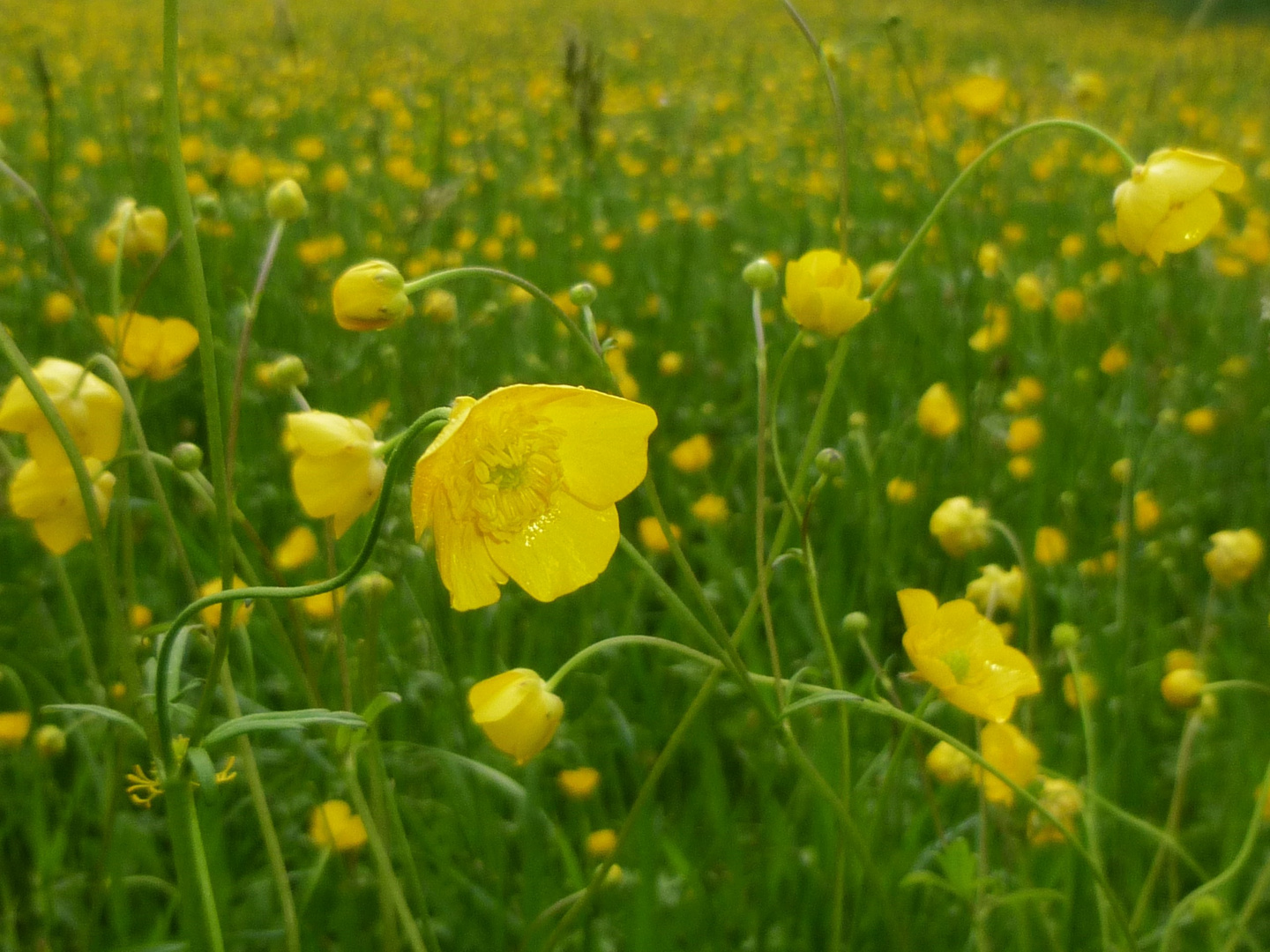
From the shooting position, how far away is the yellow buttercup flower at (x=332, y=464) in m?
0.68

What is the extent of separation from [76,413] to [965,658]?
0.68m

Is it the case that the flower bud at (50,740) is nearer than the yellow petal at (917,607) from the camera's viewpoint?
No

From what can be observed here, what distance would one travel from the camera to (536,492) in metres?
0.77

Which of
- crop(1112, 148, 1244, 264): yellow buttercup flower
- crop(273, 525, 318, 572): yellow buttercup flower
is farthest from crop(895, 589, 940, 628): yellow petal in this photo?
crop(273, 525, 318, 572): yellow buttercup flower

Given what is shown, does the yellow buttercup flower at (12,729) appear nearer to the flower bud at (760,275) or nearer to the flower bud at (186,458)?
the flower bud at (186,458)

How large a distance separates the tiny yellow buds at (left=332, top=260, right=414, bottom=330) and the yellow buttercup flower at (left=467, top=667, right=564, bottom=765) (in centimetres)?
25

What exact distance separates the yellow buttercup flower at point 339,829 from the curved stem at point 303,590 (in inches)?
15.1

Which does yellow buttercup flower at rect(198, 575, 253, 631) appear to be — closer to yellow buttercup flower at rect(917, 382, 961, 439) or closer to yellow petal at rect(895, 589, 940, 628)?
yellow petal at rect(895, 589, 940, 628)

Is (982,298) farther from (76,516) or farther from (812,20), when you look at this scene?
(812,20)

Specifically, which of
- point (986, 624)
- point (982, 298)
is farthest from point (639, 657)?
point (982, 298)

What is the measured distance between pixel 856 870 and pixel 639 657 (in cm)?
41

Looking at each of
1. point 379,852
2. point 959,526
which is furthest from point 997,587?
point 379,852

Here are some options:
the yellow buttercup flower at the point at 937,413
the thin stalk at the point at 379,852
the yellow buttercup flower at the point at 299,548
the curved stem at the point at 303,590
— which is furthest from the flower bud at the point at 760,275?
the yellow buttercup flower at the point at 937,413

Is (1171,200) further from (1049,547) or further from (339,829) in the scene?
(339,829)
